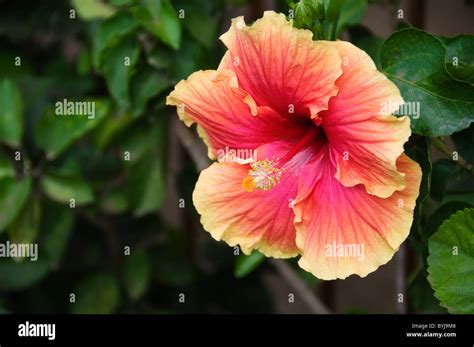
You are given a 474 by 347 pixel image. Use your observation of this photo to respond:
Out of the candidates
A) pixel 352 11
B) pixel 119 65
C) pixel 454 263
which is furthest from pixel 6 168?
pixel 454 263

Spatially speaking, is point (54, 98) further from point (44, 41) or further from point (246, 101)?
point (246, 101)

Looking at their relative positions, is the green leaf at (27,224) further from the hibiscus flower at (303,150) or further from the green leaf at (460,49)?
the green leaf at (460,49)

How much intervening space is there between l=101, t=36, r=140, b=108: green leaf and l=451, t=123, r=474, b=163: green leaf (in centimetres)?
66

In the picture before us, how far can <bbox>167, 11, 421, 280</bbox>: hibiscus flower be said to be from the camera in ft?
3.01

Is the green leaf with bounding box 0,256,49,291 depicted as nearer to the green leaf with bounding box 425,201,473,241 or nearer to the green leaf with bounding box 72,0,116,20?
the green leaf with bounding box 72,0,116,20

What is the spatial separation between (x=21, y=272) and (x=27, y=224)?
0.17m

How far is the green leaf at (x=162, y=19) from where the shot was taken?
4.57 ft

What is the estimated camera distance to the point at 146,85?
4.90 ft

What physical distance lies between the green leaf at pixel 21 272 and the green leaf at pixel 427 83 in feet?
3.37

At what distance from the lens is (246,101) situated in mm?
969

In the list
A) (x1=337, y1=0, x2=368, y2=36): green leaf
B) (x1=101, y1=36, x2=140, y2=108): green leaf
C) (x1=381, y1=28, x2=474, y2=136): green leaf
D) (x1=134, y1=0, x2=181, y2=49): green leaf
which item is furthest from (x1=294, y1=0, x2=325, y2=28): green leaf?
(x1=101, y1=36, x2=140, y2=108): green leaf

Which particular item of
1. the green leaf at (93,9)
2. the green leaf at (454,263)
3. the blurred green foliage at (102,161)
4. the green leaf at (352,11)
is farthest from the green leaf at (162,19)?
the green leaf at (454,263)

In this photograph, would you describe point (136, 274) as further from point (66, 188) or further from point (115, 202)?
point (66, 188)

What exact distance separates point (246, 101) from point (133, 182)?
79 centimetres
